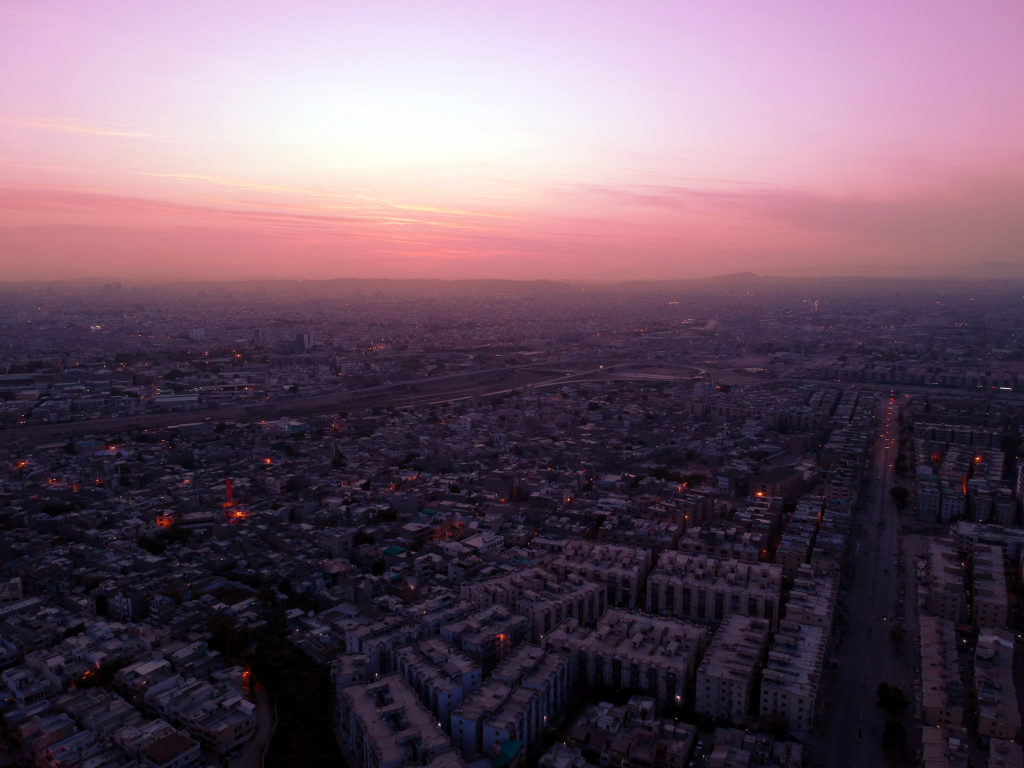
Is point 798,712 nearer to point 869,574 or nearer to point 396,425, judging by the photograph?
point 869,574

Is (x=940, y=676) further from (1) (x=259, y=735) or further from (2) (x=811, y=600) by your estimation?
(1) (x=259, y=735)

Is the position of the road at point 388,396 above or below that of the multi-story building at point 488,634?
below

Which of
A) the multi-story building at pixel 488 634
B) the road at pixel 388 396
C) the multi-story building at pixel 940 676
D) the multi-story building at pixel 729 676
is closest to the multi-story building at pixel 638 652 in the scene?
the multi-story building at pixel 729 676

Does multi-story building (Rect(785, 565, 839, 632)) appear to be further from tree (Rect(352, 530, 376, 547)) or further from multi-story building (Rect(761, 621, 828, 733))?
tree (Rect(352, 530, 376, 547))

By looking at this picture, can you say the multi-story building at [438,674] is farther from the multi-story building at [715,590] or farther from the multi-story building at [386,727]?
the multi-story building at [715,590]

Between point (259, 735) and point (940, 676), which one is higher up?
point (940, 676)

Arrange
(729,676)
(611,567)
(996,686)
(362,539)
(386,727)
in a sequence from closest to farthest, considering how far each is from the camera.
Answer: (386,727)
(729,676)
(996,686)
(611,567)
(362,539)

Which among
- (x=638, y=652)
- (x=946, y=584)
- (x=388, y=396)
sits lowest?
(x=388, y=396)

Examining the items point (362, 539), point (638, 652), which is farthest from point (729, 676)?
point (362, 539)
